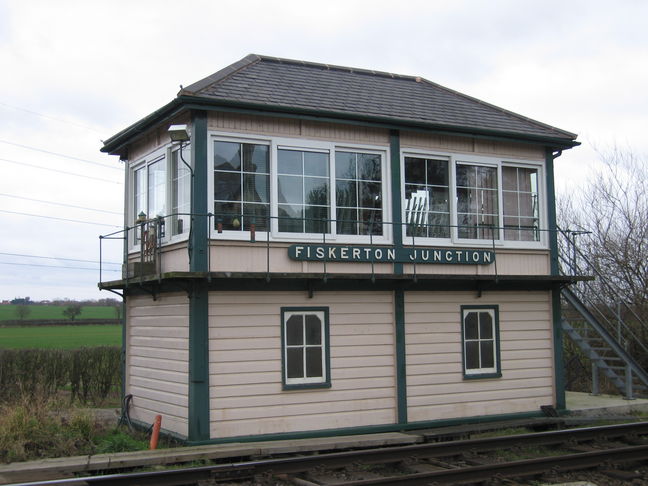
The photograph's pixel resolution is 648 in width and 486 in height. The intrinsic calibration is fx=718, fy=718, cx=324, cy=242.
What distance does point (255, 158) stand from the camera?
11.6m

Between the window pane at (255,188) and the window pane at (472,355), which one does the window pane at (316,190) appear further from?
the window pane at (472,355)

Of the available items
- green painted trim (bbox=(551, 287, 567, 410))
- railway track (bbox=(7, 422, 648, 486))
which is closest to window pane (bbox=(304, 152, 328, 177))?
railway track (bbox=(7, 422, 648, 486))

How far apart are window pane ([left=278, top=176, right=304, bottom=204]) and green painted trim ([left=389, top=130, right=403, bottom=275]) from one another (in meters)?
1.70

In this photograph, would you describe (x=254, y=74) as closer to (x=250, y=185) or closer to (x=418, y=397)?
(x=250, y=185)

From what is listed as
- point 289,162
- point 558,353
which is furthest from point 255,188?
point 558,353

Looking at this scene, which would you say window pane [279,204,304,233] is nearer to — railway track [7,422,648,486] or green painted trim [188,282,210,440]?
green painted trim [188,282,210,440]

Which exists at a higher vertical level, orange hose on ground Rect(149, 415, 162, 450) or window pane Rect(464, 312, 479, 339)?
window pane Rect(464, 312, 479, 339)

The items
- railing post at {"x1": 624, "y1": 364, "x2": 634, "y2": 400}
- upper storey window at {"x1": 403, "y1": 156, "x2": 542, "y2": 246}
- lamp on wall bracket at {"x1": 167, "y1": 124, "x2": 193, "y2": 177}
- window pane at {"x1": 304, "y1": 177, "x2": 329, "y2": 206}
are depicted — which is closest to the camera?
lamp on wall bracket at {"x1": 167, "y1": 124, "x2": 193, "y2": 177}

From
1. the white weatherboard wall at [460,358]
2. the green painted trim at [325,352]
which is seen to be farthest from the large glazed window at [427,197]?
the green painted trim at [325,352]

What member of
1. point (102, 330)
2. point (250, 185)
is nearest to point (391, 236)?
point (250, 185)

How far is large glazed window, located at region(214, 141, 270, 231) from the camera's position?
11.2m

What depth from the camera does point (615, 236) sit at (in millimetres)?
22234

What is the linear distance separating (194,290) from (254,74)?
416 centimetres

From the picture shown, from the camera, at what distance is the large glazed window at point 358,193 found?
12.2m
